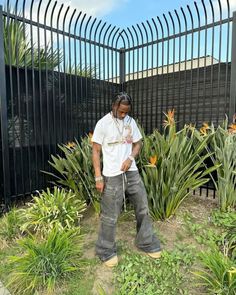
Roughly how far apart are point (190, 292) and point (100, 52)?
174 inches

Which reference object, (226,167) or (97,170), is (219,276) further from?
(226,167)

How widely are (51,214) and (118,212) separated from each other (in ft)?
3.16

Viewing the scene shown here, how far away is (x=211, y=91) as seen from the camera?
4145mm

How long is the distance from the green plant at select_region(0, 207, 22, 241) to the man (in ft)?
3.97

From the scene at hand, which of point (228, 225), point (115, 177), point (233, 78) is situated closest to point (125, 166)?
point (115, 177)

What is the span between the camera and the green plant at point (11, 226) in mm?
3045

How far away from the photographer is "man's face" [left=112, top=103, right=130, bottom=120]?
97.0 inches

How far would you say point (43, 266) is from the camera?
220cm

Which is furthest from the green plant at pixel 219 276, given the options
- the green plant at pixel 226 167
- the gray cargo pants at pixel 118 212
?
the green plant at pixel 226 167

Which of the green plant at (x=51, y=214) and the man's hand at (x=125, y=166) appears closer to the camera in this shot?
the man's hand at (x=125, y=166)

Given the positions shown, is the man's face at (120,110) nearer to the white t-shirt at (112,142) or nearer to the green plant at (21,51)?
the white t-shirt at (112,142)

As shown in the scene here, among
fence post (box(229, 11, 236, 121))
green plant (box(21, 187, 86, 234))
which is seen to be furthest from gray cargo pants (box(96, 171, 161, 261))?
fence post (box(229, 11, 236, 121))

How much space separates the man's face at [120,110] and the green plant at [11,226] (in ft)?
6.17

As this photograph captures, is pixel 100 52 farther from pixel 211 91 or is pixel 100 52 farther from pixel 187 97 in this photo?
pixel 211 91
